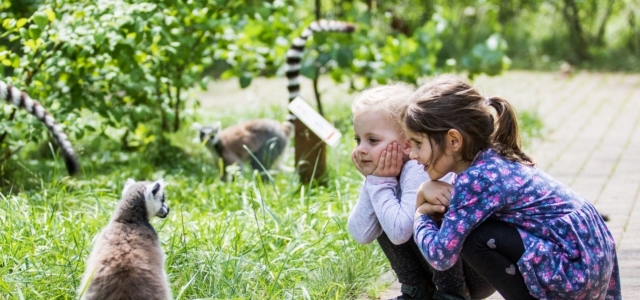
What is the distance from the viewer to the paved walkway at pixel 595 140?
466cm

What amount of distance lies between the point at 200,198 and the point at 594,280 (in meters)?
2.81

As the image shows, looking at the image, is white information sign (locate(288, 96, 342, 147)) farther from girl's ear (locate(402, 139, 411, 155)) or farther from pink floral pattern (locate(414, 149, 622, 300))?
pink floral pattern (locate(414, 149, 622, 300))

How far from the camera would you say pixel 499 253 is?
8.94 feet

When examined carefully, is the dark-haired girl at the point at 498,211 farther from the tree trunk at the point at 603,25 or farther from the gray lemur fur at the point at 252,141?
the tree trunk at the point at 603,25

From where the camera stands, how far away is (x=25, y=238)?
3.68 metres

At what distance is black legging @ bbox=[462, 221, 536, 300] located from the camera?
8.86ft

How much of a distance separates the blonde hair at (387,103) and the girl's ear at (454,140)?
0.86ft

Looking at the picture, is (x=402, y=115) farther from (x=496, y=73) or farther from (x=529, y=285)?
(x=496, y=73)

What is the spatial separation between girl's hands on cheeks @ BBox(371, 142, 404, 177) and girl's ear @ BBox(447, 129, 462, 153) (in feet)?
1.02

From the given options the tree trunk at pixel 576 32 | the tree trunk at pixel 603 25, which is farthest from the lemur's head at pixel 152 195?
the tree trunk at pixel 603 25

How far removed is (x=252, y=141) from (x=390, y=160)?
3.50 meters

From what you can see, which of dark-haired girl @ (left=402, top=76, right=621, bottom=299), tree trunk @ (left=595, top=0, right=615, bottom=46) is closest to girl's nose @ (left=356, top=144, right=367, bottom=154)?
dark-haired girl @ (left=402, top=76, right=621, bottom=299)

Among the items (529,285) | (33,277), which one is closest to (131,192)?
(33,277)

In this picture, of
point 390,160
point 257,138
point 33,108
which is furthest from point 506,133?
point 257,138
